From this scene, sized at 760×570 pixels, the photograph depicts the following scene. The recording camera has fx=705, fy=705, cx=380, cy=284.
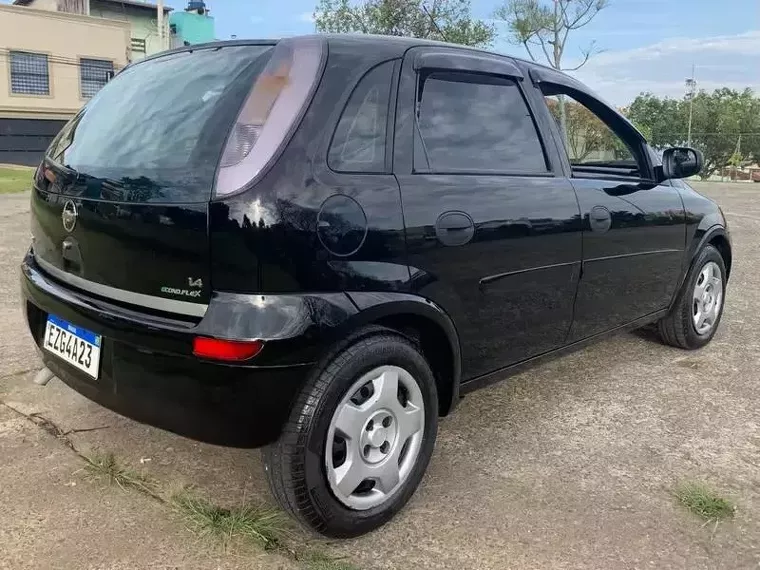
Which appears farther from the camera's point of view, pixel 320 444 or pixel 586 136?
pixel 586 136

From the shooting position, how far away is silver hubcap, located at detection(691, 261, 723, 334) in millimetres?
4461

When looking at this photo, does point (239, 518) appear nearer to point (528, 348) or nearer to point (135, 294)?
point (135, 294)

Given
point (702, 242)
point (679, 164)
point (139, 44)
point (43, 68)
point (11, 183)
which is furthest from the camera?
point (139, 44)

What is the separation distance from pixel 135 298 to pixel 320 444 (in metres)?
0.74

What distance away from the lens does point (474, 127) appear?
2.82 m

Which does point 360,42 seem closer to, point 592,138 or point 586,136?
point 586,136

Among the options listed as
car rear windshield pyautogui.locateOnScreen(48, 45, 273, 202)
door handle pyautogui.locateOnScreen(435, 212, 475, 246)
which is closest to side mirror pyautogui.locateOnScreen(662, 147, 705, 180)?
door handle pyautogui.locateOnScreen(435, 212, 475, 246)

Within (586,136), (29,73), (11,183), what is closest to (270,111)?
(586,136)

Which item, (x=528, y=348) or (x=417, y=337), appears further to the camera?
(x=528, y=348)

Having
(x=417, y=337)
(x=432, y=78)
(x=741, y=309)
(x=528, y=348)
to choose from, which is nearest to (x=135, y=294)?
(x=417, y=337)

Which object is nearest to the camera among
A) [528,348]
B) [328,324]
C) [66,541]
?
[328,324]

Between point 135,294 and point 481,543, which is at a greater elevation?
point 135,294

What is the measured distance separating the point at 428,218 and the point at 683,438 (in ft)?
5.58

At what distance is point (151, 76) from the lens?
2.68 meters
